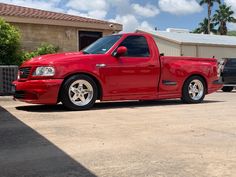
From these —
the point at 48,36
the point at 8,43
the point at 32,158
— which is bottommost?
the point at 32,158

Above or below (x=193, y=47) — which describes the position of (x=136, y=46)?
below

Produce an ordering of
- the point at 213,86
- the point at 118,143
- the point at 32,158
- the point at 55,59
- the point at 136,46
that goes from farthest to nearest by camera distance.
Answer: the point at 213,86, the point at 136,46, the point at 55,59, the point at 118,143, the point at 32,158

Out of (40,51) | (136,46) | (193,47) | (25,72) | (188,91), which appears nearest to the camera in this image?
(25,72)

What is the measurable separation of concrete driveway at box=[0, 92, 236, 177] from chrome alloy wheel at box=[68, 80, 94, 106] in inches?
13.8

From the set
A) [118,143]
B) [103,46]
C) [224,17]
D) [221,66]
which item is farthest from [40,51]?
[224,17]

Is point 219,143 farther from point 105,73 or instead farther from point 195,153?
point 105,73

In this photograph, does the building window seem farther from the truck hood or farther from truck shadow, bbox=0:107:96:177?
truck shadow, bbox=0:107:96:177

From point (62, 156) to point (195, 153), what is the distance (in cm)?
156

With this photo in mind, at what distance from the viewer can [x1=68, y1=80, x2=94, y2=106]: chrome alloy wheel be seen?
30.8 feet

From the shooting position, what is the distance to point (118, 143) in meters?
5.95

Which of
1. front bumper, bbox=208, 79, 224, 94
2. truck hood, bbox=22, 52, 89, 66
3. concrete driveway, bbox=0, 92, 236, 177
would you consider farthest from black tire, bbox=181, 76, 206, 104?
truck hood, bbox=22, 52, 89, 66

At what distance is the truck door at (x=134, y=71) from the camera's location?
32.5ft

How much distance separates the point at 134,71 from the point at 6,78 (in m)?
5.53

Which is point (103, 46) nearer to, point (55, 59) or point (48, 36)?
point (55, 59)
